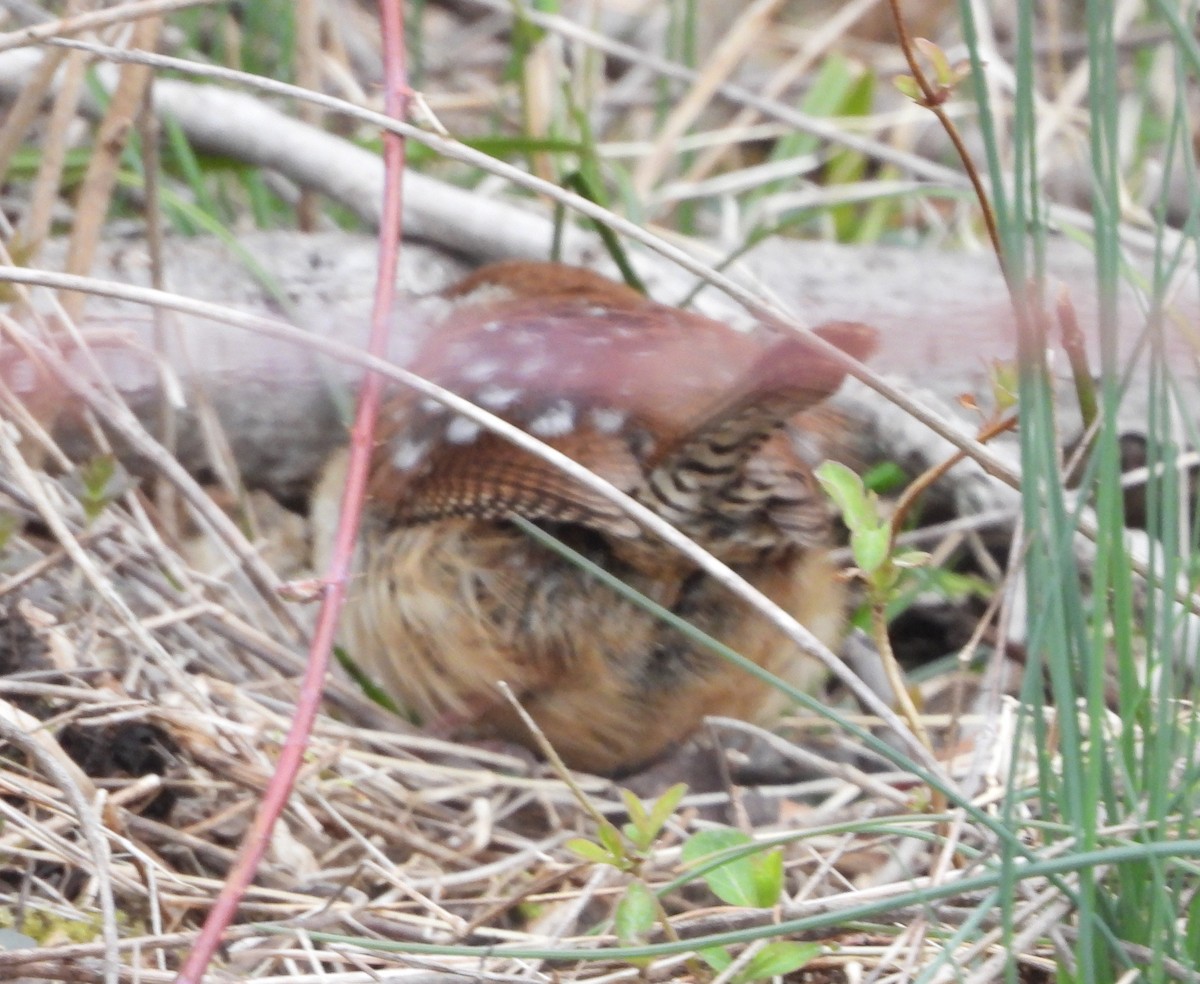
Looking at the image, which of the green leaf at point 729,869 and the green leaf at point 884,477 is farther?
the green leaf at point 884,477

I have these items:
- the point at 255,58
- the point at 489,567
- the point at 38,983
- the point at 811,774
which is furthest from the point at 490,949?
the point at 255,58

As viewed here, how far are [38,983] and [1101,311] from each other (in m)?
1.29

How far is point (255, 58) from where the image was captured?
3797 mm

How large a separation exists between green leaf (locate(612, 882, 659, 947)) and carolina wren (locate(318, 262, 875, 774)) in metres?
0.67

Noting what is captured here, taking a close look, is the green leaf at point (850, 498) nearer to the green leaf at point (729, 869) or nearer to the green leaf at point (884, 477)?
the green leaf at point (729, 869)

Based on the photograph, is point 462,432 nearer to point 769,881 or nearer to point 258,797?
point 258,797

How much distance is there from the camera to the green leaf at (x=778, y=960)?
5.22ft

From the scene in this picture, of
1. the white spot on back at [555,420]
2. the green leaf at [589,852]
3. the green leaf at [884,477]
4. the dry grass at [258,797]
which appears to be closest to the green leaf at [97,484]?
the dry grass at [258,797]

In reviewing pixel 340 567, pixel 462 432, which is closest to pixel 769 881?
pixel 340 567

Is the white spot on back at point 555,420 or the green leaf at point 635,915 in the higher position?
the white spot on back at point 555,420

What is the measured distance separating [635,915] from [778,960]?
0.15m

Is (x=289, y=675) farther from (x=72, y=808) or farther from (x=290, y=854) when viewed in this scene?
(x=72, y=808)

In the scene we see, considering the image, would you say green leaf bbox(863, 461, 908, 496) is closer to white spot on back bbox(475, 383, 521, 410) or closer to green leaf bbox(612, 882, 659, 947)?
white spot on back bbox(475, 383, 521, 410)

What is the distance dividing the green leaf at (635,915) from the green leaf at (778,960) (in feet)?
0.37
